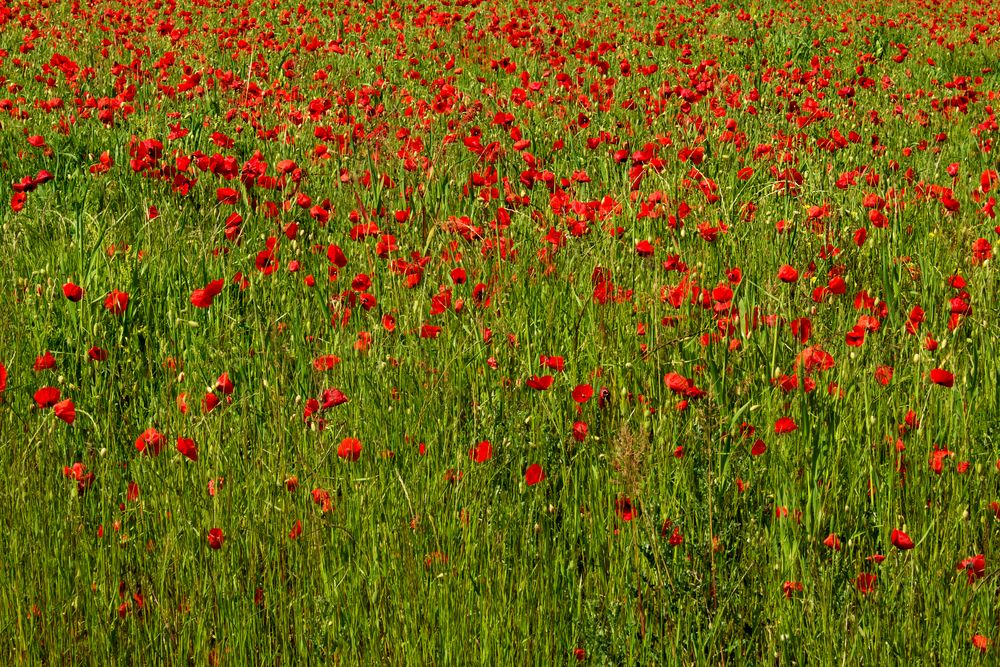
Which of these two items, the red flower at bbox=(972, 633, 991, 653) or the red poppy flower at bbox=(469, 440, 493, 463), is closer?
the red flower at bbox=(972, 633, 991, 653)

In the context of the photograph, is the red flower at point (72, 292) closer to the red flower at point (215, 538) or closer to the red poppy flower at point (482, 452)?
the red flower at point (215, 538)

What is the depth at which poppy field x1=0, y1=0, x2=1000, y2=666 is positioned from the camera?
1.87 m

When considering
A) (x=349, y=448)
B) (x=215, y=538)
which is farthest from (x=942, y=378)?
(x=215, y=538)

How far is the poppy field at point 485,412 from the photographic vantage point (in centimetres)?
187

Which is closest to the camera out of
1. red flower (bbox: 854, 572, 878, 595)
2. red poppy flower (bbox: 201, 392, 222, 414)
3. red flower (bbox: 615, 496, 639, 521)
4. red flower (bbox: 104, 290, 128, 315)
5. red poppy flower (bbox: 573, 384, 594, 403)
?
red flower (bbox: 854, 572, 878, 595)

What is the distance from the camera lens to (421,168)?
4.32m

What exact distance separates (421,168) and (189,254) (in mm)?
1099

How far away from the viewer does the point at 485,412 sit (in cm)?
245

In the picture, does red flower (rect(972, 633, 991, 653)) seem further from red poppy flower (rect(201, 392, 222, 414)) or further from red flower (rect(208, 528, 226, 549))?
red poppy flower (rect(201, 392, 222, 414))

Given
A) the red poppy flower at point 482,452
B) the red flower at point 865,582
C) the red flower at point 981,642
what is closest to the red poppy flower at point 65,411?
the red poppy flower at point 482,452

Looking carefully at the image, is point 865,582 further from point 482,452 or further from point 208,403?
point 208,403

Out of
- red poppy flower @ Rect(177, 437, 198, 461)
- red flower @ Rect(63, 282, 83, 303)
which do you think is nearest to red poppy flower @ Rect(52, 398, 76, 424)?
red poppy flower @ Rect(177, 437, 198, 461)

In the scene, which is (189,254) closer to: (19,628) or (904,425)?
(19,628)

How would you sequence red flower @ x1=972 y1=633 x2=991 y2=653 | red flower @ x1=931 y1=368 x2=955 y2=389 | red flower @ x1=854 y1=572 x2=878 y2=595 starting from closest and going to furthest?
red flower @ x1=972 y1=633 x2=991 y2=653 < red flower @ x1=854 y1=572 x2=878 y2=595 < red flower @ x1=931 y1=368 x2=955 y2=389
